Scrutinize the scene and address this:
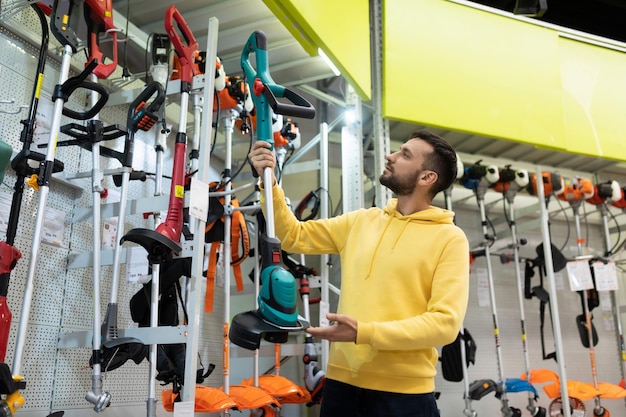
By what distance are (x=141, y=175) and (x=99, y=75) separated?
1.61 ft

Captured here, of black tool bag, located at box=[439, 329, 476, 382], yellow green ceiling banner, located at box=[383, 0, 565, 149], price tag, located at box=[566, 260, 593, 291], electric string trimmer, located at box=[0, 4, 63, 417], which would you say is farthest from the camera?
price tag, located at box=[566, 260, 593, 291]

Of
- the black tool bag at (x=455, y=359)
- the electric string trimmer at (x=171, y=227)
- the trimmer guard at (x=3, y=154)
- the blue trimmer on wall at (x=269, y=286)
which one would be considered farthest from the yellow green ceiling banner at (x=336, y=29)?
the black tool bag at (x=455, y=359)

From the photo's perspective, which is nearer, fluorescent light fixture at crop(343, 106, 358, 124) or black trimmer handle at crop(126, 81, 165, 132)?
black trimmer handle at crop(126, 81, 165, 132)

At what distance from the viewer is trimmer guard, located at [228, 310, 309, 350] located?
1513 millimetres

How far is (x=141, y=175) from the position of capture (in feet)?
8.74

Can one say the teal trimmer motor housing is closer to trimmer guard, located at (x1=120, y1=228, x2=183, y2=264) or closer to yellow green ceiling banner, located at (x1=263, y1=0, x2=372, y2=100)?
trimmer guard, located at (x1=120, y1=228, x2=183, y2=264)

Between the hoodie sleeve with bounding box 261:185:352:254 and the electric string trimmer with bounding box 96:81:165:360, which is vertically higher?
the electric string trimmer with bounding box 96:81:165:360

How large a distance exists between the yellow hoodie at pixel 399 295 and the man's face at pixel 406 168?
99 mm

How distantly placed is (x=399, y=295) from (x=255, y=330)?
50cm

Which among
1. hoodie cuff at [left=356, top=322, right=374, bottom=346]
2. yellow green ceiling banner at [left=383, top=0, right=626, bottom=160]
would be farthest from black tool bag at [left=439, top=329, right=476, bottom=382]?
hoodie cuff at [left=356, top=322, right=374, bottom=346]

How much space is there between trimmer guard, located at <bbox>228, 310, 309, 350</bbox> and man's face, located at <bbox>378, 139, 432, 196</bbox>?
2.06 ft

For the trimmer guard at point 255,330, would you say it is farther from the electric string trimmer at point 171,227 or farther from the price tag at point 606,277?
the price tag at point 606,277

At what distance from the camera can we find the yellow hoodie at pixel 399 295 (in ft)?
5.24

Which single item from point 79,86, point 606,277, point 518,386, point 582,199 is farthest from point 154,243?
point 582,199
